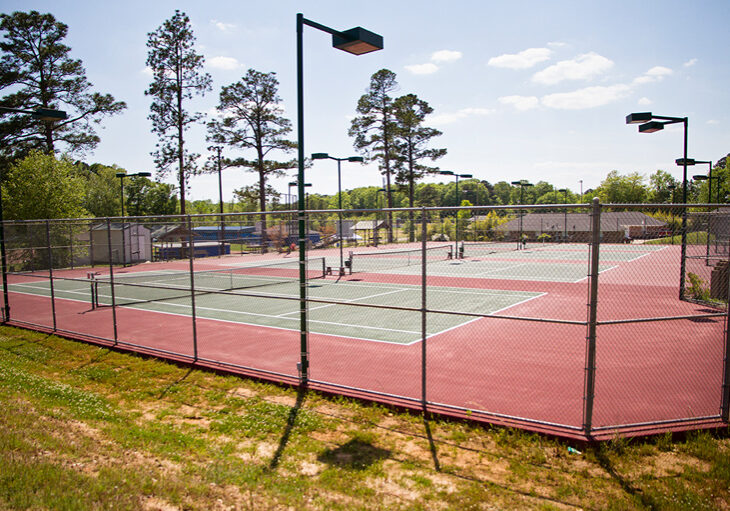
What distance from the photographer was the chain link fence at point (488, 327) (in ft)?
21.9

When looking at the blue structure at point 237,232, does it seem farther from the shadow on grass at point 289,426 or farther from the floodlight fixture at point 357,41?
the floodlight fixture at point 357,41

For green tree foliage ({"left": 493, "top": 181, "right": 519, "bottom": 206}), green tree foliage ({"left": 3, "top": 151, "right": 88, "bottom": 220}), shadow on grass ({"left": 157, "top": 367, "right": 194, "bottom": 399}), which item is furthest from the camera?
green tree foliage ({"left": 493, "top": 181, "right": 519, "bottom": 206})

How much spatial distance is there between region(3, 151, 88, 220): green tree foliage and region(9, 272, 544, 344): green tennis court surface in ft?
31.3

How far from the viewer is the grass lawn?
4562 mm

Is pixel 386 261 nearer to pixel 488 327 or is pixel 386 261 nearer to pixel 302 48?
pixel 488 327

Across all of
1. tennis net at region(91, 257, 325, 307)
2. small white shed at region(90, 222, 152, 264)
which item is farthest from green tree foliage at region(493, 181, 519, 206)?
tennis net at region(91, 257, 325, 307)

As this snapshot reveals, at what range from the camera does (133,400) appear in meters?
7.47

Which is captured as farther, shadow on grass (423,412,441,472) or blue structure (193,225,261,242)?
blue structure (193,225,261,242)

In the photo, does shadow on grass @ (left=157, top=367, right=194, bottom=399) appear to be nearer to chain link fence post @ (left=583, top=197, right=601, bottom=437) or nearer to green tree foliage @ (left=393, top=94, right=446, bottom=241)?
chain link fence post @ (left=583, top=197, right=601, bottom=437)

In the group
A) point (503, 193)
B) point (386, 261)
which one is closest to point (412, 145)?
point (386, 261)

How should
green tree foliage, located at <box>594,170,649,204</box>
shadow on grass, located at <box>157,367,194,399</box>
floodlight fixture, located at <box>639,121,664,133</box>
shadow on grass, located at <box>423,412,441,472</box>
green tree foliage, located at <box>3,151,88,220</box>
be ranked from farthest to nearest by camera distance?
green tree foliage, located at <box>594,170,649,204</box>
green tree foliage, located at <box>3,151,88,220</box>
floodlight fixture, located at <box>639,121,664,133</box>
shadow on grass, located at <box>157,367,194,399</box>
shadow on grass, located at <box>423,412,441,472</box>

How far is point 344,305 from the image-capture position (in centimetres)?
1603

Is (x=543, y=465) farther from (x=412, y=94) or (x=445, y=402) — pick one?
(x=412, y=94)

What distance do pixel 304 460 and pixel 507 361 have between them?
5.06 metres
